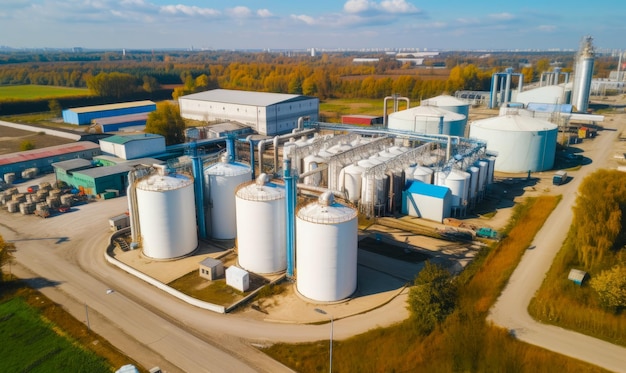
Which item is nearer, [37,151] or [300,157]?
[300,157]

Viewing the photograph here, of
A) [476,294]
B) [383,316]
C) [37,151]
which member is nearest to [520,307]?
[476,294]

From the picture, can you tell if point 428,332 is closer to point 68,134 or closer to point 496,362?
point 496,362

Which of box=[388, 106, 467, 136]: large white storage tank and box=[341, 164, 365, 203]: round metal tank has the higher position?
box=[388, 106, 467, 136]: large white storage tank

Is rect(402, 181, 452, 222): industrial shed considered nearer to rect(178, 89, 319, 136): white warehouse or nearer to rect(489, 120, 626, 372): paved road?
rect(489, 120, 626, 372): paved road

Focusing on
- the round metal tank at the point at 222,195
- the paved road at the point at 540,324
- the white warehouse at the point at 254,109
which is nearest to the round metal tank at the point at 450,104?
the white warehouse at the point at 254,109

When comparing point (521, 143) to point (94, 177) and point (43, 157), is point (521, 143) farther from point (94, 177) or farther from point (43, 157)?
point (43, 157)

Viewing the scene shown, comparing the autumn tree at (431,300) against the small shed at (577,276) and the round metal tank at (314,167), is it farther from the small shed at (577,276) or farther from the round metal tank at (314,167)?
the round metal tank at (314,167)

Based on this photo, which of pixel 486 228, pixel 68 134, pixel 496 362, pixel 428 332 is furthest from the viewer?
pixel 68 134

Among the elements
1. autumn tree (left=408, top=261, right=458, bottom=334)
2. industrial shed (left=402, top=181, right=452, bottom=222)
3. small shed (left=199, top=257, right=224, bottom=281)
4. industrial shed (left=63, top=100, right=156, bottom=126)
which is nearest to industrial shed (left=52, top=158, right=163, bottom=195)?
small shed (left=199, top=257, right=224, bottom=281)
